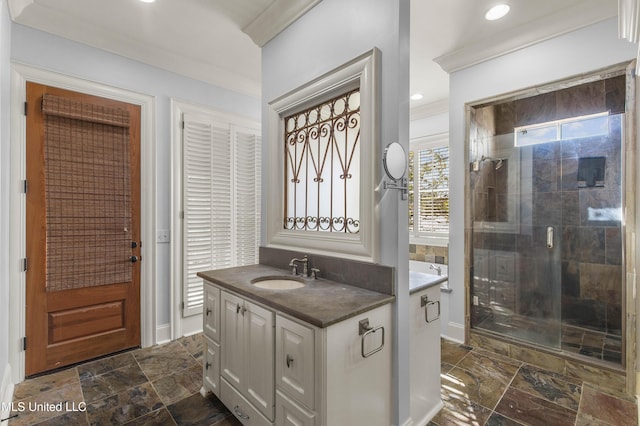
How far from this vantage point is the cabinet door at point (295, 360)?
1.35 metres

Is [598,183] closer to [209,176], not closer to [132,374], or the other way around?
[209,176]

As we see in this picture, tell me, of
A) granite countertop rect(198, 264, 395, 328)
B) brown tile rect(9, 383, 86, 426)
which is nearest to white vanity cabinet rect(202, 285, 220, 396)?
granite countertop rect(198, 264, 395, 328)

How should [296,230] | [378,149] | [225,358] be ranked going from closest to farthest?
[378,149], [225,358], [296,230]

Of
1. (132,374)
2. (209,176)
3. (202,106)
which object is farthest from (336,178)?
(132,374)

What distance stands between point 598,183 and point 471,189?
3.18ft

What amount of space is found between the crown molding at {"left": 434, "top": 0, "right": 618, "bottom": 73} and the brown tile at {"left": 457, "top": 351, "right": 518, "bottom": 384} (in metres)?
2.65

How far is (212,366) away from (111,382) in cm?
88

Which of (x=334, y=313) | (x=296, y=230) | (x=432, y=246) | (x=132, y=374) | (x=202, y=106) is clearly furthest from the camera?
(x=432, y=246)

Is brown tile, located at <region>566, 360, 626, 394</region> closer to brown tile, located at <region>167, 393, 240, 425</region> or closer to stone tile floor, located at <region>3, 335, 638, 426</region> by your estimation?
stone tile floor, located at <region>3, 335, 638, 426</region>

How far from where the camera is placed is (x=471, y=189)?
9.59 ft

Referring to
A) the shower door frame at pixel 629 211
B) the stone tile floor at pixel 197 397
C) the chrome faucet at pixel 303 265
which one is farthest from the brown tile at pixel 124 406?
the shower door frame at pixel 629 211

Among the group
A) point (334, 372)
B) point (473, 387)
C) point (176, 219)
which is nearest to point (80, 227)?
point (176, 219)

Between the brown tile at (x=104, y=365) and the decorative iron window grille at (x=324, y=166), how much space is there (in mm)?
1816

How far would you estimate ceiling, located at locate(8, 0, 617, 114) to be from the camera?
2.20 metres
